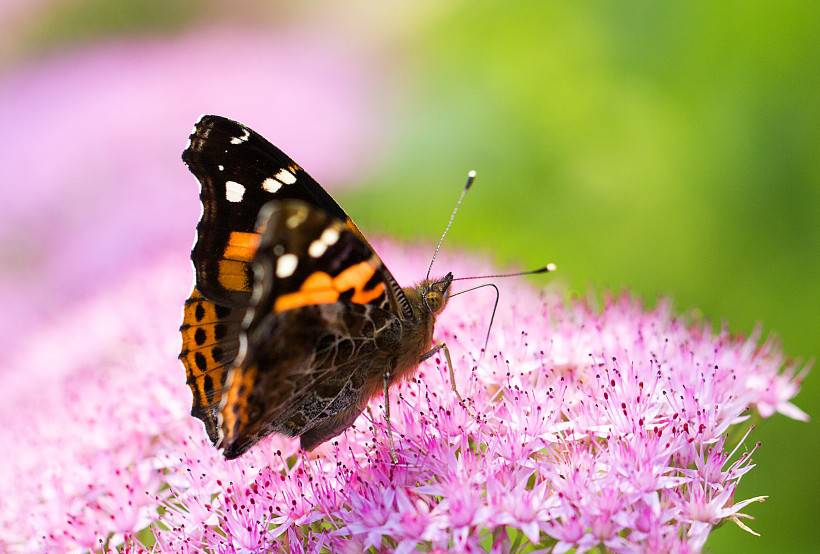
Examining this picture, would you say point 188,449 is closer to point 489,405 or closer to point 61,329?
point 489,405

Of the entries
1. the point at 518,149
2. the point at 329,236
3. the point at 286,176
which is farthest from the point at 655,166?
the point at 329,236

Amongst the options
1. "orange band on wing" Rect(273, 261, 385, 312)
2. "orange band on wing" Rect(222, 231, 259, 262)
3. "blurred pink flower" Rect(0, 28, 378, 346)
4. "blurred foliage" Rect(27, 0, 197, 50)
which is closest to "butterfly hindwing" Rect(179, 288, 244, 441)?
"orange band on wing" Rect(222, 231, 259, 262)

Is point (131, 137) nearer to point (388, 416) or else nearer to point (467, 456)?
point (388, 416)

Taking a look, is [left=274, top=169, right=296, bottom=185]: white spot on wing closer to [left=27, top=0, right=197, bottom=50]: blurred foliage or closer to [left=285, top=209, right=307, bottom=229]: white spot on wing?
[left=285, top=209, right=307, bottom=229]: white spot on wing

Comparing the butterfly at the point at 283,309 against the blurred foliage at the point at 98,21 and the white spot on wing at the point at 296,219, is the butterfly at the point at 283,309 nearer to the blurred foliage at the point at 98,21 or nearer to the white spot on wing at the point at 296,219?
the white spot on wing at the point at 296,219

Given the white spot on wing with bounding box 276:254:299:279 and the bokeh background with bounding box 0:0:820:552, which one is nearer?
the white spot on wing with bounding box 276:254:299:279
